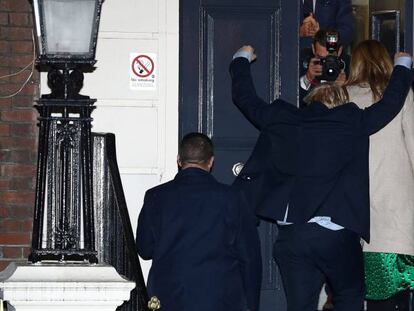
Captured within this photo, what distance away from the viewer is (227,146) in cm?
969

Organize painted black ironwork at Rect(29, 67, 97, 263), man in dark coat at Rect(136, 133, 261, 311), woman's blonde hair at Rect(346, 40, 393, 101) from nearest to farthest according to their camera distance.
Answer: painted black ironwork at Rect(29, 67, 97, 263) → man in dark coat at Rect(136, 133, 261, 311) → woman's blonde hair at Rect(346, 40, 393, 101)

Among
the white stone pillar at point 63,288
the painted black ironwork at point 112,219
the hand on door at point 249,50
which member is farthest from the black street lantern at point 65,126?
the hand on door at point 249,50

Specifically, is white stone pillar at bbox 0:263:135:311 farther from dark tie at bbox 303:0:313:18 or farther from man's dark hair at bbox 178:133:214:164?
dark tie at bbox 303:0:313:18

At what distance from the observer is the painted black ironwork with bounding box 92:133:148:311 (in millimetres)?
8336

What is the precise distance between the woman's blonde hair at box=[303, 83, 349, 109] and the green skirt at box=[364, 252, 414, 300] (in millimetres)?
1057

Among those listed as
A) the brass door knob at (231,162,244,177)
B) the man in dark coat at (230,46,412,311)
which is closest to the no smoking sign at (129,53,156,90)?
the brass door knob at (231,162,244,177)

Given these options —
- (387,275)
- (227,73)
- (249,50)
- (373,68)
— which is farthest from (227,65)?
(387,275)

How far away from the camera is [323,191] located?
8.22 m

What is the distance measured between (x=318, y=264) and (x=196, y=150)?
106 cm

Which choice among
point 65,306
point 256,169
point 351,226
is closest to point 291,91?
point 256,169

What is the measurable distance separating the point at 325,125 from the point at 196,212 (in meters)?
1.01

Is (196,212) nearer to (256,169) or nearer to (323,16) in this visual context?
(256,169)

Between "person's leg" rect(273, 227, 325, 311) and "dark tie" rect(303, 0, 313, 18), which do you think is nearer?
"person's leg" rect(273, 227, 325, 311)

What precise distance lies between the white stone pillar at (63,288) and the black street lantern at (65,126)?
21 centimetres
